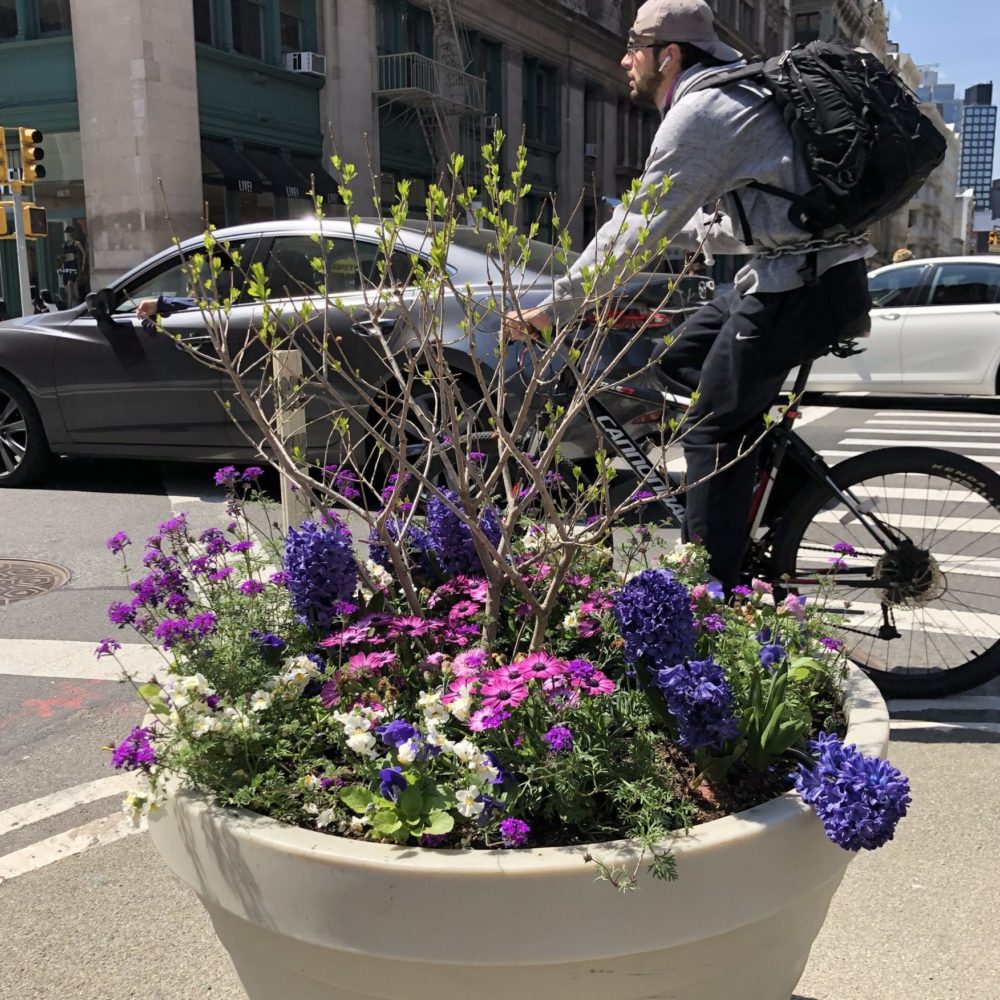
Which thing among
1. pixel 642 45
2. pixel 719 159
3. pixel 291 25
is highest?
pixel 291 25

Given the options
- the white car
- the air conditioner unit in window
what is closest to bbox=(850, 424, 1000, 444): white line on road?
the white car

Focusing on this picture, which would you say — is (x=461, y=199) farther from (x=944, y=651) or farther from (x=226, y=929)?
(x=944, y=651)

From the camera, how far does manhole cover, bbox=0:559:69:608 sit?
538 centimetres

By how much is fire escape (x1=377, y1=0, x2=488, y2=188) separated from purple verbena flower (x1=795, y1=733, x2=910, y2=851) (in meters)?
22.6

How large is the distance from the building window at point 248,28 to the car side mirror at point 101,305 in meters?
15.2

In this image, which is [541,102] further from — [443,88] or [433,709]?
[433,709]

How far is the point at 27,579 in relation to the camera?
5.65 meters

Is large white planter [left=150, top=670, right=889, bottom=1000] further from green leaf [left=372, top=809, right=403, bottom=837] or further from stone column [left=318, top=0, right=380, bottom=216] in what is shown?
stone column [left=318, top=0, right=380, bottom=216]

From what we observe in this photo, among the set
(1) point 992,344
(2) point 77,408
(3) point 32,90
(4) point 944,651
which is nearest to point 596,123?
(3) point 32,90

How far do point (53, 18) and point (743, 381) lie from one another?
20153 mm

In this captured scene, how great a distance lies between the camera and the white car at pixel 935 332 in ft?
41.4

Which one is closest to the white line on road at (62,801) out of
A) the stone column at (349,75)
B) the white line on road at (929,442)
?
the white line on road at (929,442)

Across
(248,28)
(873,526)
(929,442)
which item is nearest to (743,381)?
(873,526)

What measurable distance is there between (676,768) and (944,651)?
8.92ft
